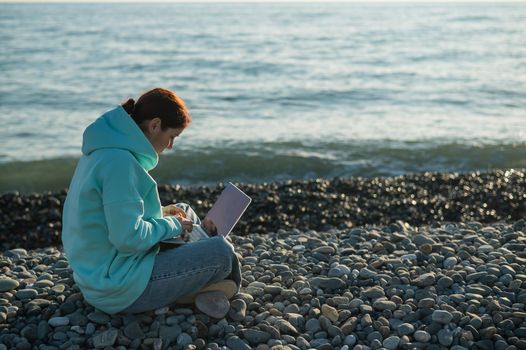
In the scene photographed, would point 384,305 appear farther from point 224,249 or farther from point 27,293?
point 27,293

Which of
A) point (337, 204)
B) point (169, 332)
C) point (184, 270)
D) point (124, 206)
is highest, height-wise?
point (124, 206)

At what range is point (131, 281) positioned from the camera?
13.4ft

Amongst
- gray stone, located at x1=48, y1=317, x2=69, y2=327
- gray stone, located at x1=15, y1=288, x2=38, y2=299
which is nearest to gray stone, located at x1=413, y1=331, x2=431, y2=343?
gray stone, located at x1=48, y1=317, x2=69, y2=327

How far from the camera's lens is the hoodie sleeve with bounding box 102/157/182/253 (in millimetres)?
3803

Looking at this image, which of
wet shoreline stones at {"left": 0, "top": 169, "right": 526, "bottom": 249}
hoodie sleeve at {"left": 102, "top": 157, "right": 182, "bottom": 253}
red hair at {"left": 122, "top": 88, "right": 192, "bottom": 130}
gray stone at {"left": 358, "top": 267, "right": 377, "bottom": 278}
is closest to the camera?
hoodie sleeve at {"left": 102, "top": 157, "right": 182, "bottom": 253}

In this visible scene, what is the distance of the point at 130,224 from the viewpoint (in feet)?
12.5

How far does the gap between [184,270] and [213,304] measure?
323mm

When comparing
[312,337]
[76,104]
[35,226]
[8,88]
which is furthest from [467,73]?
[312,337]

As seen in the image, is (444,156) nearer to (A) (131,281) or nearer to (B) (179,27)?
(A) (131,281)

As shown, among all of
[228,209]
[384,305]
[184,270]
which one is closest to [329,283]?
[384,305]

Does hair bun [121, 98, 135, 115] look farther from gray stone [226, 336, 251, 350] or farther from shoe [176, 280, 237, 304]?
gray stone [226, 336, 251, 350]

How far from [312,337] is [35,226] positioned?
5.40m

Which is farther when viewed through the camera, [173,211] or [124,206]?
[173,211]

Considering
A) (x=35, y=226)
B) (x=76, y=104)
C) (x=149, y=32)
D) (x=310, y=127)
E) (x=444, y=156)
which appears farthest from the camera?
(x=149, y=32)
